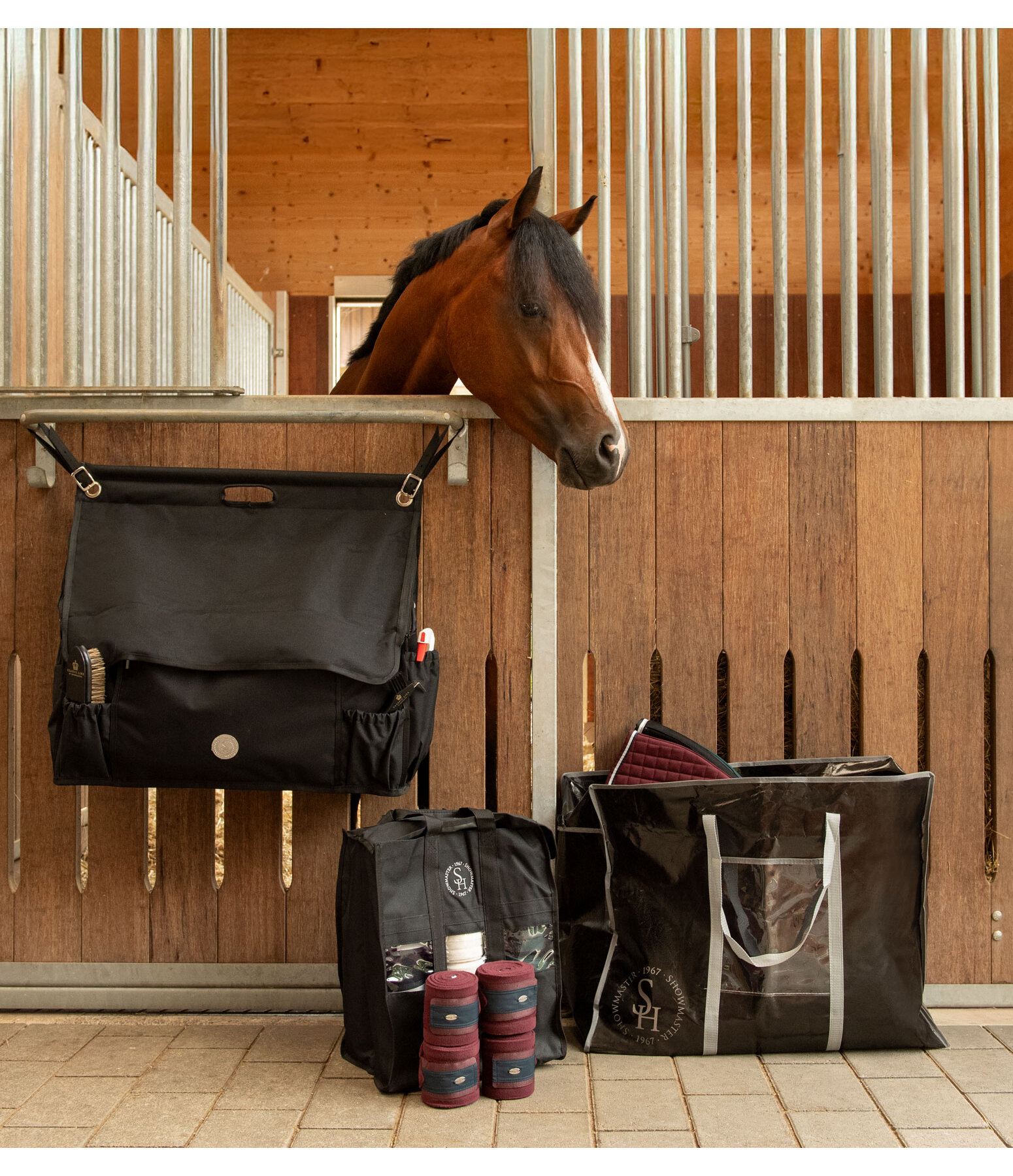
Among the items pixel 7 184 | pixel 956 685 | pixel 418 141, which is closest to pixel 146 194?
pixel 7 184

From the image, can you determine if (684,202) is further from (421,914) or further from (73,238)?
(421,914)

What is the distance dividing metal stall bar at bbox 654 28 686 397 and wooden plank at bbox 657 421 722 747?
13 centimetres

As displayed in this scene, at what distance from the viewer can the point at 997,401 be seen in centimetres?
193

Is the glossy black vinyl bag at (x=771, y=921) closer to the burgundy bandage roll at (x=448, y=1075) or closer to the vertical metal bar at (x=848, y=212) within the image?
the burgundy bandage roll at (x=448, y=1075)

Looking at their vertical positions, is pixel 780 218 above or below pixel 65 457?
above

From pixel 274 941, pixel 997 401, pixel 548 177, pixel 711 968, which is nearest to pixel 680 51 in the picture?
pixel 548 177

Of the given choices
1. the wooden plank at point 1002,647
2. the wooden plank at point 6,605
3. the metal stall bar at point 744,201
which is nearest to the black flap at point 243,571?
the wooden plank at point 6,605

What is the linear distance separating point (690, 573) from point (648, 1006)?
2.71 feet

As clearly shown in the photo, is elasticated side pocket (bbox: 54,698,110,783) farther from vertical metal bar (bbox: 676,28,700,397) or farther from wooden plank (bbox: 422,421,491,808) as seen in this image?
vertical metal bar (bbox: 676,28,700,397)

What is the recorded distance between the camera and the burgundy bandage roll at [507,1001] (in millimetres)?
1498

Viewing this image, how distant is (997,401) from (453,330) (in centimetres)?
112

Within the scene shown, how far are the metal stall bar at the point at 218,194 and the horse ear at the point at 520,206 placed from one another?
57 cm

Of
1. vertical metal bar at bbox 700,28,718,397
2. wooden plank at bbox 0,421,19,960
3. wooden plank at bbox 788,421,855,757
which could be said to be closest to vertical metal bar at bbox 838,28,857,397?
wooden plank at bbox 788,421,855,757

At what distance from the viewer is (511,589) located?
1.92m
